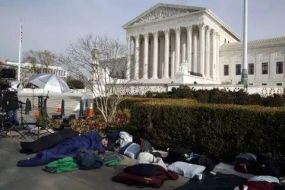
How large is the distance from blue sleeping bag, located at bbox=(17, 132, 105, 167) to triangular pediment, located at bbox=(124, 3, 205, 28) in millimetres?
54006

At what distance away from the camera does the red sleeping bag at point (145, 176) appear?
622 cm

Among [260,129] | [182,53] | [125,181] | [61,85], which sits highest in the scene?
[182,53]

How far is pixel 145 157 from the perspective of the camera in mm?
7957

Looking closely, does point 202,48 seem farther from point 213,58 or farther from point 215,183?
point 215,183

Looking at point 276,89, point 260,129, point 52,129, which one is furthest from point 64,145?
point 276,89

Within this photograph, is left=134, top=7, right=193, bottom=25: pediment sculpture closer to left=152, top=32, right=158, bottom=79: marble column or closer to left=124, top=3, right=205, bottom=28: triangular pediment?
left=124, top=3, right=205, bottom=28: triangular pediment

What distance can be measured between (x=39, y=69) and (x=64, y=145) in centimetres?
6757

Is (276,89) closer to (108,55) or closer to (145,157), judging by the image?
(108,55)

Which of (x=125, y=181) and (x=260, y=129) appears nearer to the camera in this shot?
(x=125, y=181)

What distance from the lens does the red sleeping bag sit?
6223mm

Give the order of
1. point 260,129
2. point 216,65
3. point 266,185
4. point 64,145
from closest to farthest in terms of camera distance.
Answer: point 266,185
point 260,129
point 64,145
point 216,65

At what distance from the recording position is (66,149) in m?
8.52

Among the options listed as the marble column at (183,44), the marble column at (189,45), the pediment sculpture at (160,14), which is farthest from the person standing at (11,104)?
the marble column at (183,44)

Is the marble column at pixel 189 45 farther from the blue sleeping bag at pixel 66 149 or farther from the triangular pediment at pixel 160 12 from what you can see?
the blue sleeping bag at pixel 66 149
